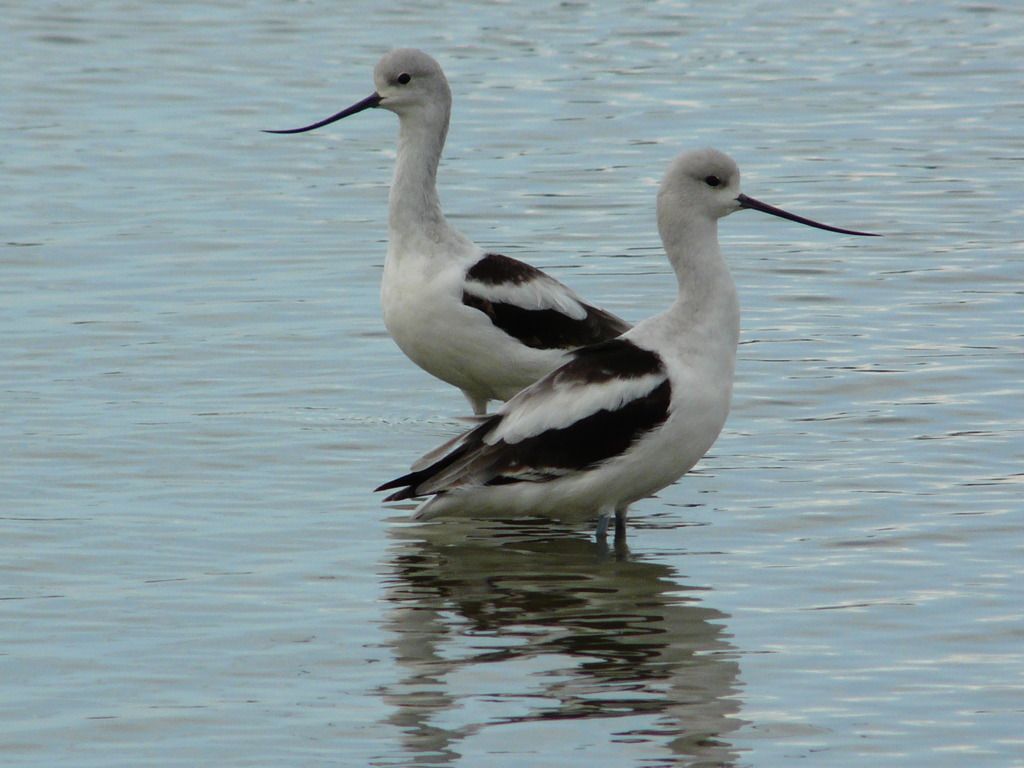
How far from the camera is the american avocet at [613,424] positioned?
762 cm

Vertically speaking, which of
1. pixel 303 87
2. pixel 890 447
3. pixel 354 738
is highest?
pixel 303 87

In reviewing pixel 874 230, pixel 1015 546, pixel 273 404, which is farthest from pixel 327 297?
pixel 1015 546

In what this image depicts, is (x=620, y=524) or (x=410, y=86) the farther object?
(x=410, y=86)

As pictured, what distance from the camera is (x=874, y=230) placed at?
47.4ft

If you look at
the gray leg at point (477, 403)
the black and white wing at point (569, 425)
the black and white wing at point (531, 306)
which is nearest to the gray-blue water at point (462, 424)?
the gray leg at point (477, 403)

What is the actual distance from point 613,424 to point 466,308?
1.85 metres

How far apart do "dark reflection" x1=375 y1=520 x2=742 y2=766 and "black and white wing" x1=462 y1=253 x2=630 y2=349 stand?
4.16 ft

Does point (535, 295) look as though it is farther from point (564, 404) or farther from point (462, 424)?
point (564, 404)

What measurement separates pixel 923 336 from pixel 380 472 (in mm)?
4013

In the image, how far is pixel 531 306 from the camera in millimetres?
9516

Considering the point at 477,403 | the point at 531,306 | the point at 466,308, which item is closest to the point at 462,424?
the point at 477,403

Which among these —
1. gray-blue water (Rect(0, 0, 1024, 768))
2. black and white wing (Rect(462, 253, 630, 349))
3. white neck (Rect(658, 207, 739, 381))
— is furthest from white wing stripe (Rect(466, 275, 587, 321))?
white neck (Rect(658, 207, 739, 381))

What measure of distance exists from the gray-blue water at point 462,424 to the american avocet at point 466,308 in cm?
60

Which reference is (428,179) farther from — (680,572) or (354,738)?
(354,738)
